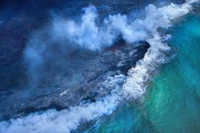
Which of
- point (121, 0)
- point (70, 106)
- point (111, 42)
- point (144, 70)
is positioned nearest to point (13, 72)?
point (70, 106)

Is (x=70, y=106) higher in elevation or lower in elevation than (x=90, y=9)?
lower

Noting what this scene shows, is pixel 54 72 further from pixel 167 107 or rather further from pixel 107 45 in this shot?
pixel 167 107

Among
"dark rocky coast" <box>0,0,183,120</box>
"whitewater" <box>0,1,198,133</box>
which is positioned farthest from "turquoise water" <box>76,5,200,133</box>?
"dark rocky coast" <box>0,0,183,120</box>

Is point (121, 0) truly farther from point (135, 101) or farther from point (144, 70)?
point (135, 101)

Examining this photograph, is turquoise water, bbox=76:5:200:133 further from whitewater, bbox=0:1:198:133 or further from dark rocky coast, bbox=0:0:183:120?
dark rocky coast, bbox=0:0:183:120

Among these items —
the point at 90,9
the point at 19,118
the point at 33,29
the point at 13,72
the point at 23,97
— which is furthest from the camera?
the point at 90,9

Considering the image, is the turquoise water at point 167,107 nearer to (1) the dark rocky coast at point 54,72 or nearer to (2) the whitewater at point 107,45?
(2) the whitewater at point 107,45
